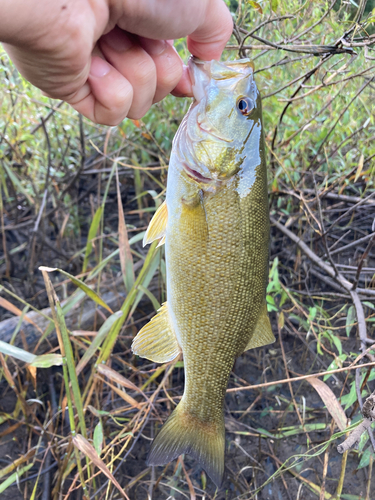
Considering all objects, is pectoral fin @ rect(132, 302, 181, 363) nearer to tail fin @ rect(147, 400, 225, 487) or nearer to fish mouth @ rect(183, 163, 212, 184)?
tail fin @ rect(147, 400, 225, 487)

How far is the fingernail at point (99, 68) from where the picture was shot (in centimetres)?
114

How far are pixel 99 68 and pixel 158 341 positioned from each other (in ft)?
3.38

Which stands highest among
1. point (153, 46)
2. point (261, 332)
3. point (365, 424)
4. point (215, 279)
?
point (153, 46)

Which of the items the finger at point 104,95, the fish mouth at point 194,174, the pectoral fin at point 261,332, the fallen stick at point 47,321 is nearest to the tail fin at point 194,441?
the pectoral fin at point 261,332

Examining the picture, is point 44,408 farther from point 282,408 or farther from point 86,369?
point 282,408

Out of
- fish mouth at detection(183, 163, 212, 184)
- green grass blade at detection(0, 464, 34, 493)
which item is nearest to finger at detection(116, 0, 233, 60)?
fish mouth at detection(183, 163, 212, 184)

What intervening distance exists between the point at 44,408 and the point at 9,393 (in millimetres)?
352

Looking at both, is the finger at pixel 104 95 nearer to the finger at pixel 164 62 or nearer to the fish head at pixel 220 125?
the finger at pixel 164 62

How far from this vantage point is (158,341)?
4.67ft

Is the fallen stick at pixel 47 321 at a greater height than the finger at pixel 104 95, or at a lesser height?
lesser

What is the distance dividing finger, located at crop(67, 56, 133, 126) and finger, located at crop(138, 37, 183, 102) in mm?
137

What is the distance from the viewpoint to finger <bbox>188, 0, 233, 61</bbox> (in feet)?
3.65

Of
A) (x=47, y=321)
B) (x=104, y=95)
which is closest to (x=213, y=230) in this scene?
(x=104, y=95)

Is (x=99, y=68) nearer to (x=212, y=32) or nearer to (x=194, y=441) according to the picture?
(x=212, y=32)
